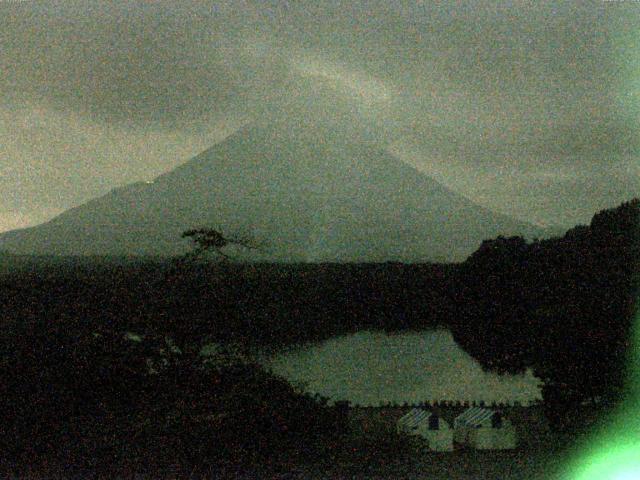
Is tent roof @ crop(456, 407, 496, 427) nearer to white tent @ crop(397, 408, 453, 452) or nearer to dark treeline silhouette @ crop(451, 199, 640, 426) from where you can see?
white tent @ crop(397, 408, 453, 452)

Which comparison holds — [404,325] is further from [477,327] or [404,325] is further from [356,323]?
[477,327]

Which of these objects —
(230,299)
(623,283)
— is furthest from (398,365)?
(623,283)

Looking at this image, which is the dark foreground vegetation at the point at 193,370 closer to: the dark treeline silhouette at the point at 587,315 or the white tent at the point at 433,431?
the dark treeline silhouette at the point at 587,315

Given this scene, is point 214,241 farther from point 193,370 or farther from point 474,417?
point 474,417

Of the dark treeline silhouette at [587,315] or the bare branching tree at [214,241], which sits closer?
the dark treeline silhouette at [587,315]

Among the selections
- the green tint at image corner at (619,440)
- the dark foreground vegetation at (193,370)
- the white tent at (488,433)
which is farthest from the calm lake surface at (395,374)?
the green tint at image corner at (619,440)
